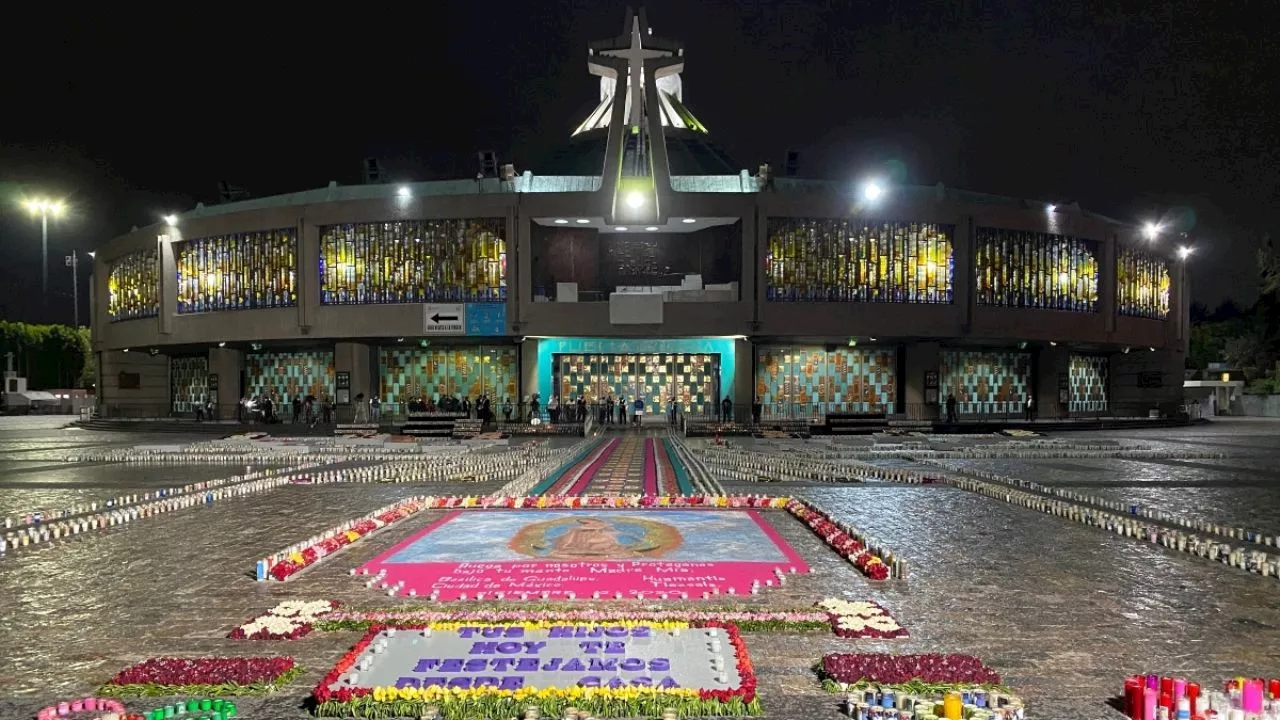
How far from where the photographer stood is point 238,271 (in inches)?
1843

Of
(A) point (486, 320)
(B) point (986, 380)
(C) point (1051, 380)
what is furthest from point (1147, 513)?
(C) point (1051, 380)

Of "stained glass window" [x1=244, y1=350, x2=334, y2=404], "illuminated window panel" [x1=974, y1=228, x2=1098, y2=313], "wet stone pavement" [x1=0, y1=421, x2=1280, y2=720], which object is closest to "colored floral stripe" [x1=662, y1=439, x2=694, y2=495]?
"wet stone pavement" [x1=0, y1=421, x2=1280, y2=720]

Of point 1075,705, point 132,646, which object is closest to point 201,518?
point 132,646

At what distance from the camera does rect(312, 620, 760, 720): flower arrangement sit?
604 cm

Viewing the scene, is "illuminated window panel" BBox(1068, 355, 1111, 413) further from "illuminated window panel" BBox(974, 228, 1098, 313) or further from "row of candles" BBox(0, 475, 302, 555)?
"row of candles" BBox(0, 475, 302, 555)

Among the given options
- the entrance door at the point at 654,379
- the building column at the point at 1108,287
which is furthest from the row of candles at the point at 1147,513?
the building column at the point at 1108,287

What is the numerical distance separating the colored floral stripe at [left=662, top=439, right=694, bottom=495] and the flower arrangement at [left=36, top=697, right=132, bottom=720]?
12.1 metres

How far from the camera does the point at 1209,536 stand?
13.0 meters

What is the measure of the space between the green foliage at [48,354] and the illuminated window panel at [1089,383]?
8950 centimetres

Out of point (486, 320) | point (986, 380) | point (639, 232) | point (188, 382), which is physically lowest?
point (188, 382)

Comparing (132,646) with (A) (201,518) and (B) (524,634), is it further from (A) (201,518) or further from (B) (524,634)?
(A) (201,518)

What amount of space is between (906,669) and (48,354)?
105 metres

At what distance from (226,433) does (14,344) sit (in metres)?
63.9

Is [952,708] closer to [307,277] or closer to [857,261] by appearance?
[857,261]
